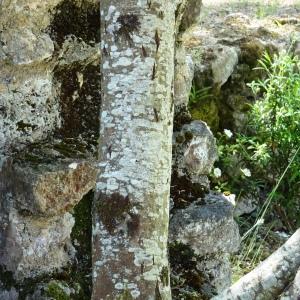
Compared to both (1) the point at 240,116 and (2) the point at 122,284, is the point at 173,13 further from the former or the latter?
(1) the point at 240,116

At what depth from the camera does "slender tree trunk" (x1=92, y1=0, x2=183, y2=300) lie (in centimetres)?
163

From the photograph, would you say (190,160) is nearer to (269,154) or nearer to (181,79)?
(181,79)

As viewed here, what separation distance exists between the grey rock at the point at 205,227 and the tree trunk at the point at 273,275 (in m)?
1.03

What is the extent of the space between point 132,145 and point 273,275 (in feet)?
1.44

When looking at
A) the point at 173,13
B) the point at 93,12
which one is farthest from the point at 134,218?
the point at 93,12

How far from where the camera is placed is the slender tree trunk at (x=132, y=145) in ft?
5.34

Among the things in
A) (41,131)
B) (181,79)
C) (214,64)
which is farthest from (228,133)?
(41,131)

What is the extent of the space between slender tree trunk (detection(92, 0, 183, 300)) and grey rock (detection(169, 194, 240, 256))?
3.67 feet

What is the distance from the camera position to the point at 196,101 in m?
4.35

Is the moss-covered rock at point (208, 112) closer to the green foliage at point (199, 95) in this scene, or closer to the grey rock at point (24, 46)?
the green foliage at point (199, 95)

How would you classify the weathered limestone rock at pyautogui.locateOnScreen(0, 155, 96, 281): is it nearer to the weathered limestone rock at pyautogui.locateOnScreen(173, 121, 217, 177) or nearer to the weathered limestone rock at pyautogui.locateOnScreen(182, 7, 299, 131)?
A: the weathered limestone rock at pyautogui.locateOnScreen(173, 121, 217, 177)

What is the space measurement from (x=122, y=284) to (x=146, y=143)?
0.32 metres

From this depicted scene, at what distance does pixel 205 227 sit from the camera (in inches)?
110

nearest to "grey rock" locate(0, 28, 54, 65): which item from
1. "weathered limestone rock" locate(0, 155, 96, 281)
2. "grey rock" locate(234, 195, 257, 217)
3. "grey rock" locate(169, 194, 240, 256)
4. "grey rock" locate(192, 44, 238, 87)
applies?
"weathered limestone rock" locate(0, 155, 96, 281)
